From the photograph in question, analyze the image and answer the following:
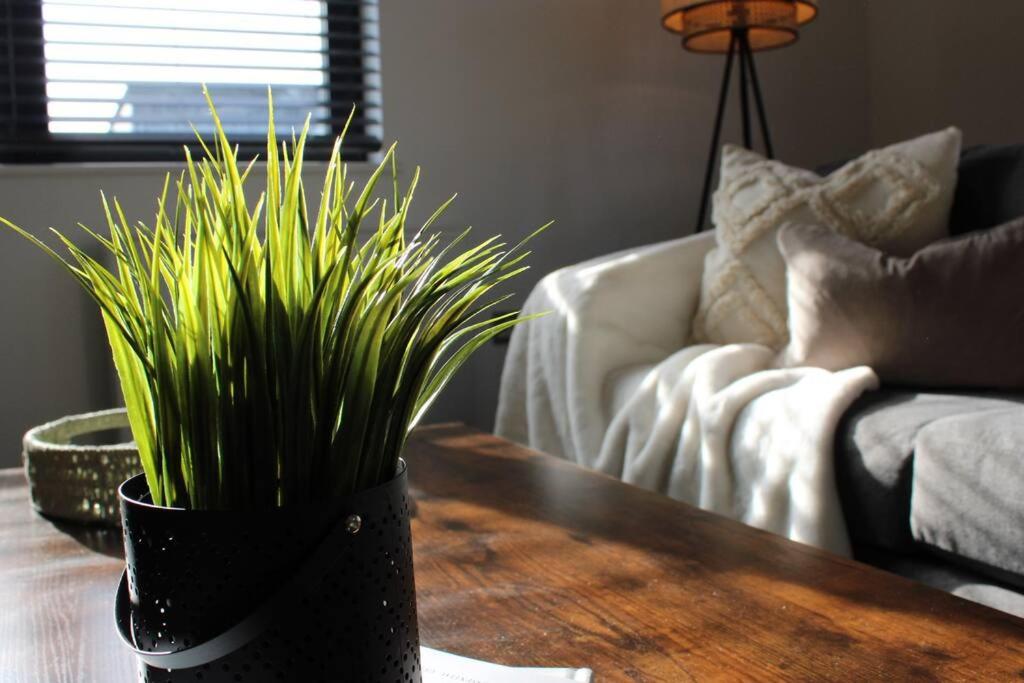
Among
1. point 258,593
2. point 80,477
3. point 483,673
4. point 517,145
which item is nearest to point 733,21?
point 517,145

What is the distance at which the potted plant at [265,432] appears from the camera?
1.40 feet

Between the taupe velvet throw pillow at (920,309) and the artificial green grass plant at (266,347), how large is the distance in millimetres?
1344

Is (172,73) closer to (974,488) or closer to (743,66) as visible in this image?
(743,66)

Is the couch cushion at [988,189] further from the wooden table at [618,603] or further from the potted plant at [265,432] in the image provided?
the potted plant at [265,432]

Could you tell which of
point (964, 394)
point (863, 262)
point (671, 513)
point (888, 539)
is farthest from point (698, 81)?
point (671, 513)

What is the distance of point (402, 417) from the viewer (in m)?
0.47

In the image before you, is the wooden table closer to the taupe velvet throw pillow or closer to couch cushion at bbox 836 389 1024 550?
couch cushion at bbox 836 389 1024 550

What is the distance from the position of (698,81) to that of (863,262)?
1.52m

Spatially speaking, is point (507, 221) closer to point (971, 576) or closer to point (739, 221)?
point (739, 221)

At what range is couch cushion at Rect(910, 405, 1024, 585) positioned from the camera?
4.04ft

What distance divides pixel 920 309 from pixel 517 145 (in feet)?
4.75

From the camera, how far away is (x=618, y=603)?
72cm

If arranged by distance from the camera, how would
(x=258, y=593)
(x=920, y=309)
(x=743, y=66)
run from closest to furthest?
(x=258, y=593), (x=920, y=309), (x=743, y=66)

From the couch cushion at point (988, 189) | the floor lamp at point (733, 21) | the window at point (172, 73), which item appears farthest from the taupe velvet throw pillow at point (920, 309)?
the window at point (172, 73)
